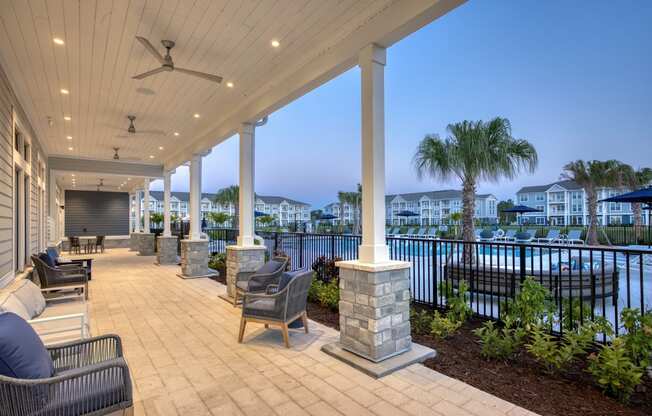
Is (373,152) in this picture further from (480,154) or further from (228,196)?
(228,196)

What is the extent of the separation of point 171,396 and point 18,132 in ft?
18.8

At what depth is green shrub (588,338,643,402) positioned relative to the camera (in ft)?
7.94

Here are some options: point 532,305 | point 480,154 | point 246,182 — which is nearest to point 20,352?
point 532,305

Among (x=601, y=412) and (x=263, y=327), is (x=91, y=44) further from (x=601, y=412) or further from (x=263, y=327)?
(x=601, y=412)

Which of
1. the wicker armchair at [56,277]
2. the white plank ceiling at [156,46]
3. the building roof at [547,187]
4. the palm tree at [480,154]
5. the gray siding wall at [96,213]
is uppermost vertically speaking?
the building roof at [547,187]

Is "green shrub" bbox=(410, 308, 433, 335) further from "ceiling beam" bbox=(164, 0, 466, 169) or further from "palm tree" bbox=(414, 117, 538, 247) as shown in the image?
"palm tree" bbox=(414, 117, 538, 247)

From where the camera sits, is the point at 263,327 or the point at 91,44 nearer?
the point at 91,44

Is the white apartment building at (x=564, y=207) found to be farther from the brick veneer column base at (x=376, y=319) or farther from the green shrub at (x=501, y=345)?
the brick veneer column base at (x=376, y=319)

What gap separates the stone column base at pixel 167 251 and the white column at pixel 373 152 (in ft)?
29.9

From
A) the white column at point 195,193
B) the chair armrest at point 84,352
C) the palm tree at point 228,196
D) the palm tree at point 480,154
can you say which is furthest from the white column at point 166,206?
the palm tree at point 228,196

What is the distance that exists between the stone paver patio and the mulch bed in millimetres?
166

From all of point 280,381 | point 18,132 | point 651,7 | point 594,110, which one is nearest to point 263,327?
point 280,381

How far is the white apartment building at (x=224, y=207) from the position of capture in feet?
131

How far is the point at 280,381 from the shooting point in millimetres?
2910
